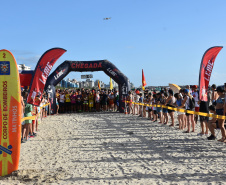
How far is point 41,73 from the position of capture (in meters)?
7.89

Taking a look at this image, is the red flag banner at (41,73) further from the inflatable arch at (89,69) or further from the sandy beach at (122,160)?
the inflatable arch at (89,69)

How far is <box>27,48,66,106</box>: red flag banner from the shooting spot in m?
7.56

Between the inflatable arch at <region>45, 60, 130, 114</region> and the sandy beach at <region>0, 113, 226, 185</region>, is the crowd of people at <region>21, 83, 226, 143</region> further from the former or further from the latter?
the inflatable arch at <region>45, 60, 130, 114</region>

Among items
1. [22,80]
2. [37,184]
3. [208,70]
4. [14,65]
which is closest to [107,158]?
[37,184]

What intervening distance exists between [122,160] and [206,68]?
426cm

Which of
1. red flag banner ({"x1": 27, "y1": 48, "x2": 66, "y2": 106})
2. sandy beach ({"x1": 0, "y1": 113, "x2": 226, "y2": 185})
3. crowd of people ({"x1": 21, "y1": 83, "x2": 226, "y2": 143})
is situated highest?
red flag banner ({"x1": 27, "y1": 48, "x2": 66, "y2": 106})

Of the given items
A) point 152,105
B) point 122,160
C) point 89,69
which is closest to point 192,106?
point 152,105

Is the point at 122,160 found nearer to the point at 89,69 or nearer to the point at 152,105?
the point at 152,105

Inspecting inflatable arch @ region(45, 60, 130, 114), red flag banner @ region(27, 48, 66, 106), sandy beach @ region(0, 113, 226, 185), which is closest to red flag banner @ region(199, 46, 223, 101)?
sandy beach @ region(0, 113, 226, 185)

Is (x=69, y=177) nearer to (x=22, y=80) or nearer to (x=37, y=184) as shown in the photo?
(x=37, y=184)

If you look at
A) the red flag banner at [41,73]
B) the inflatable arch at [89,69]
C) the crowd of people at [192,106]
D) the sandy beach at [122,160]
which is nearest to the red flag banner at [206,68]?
the crowd of people at [192,106]

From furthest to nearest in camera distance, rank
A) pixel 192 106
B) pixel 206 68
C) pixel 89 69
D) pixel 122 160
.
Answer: pixel 89 69 < pixel 192 106 < pixel 206 68 < pixel 122 160

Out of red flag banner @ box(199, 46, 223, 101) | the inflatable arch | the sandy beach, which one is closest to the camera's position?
the sandy beach

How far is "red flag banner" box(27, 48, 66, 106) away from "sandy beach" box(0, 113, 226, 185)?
137 cm
